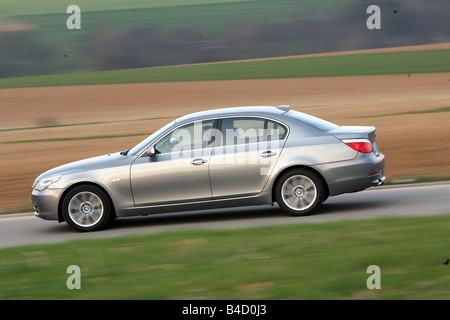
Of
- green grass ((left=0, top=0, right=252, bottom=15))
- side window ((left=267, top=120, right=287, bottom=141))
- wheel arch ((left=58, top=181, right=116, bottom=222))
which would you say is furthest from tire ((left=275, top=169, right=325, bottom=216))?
green grass ((left=0, top=0, right=252, bottom=15))

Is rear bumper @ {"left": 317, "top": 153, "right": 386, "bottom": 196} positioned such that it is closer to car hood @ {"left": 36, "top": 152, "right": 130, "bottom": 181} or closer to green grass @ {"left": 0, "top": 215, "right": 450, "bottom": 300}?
green grass @ {"left": 0, "top": 215, "right": 450, "bottom": 300}

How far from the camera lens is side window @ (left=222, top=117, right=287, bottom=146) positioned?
33.6ft

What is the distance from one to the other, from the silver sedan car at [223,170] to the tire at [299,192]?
0.01 m

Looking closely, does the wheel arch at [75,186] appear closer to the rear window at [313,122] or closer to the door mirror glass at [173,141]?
the door mirror glass at [173,141]

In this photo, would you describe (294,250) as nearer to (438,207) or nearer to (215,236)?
(215,236)

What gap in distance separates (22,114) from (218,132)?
→ 29115 mm

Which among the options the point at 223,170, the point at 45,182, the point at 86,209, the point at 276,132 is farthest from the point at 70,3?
the point at 223,170

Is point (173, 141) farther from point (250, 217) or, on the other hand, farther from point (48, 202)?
point (48, 202)

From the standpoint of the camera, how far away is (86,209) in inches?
414

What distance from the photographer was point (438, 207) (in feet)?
33.5

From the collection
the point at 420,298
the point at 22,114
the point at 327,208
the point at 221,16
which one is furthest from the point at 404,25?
the point at 420,298

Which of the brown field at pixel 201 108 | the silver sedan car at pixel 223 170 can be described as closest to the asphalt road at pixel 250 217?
the silver sedan car at pixel 223 170

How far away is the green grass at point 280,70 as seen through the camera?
49.8m

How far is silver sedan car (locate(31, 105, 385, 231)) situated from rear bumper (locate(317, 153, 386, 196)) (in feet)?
0.04
